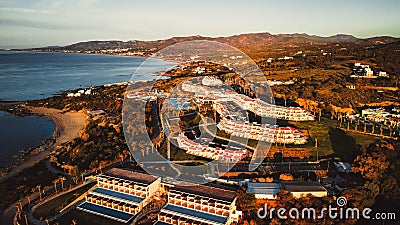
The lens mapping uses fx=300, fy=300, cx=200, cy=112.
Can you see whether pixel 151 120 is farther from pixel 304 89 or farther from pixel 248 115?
pixel 304 89

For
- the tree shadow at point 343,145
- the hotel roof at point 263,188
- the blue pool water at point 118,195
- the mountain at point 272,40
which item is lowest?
the blue pool water at point 118,195

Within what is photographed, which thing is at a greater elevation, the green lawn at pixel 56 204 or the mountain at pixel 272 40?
the mountain at pixel 272 40

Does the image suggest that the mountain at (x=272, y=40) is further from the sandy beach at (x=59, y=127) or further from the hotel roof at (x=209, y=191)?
the hotel roof at (x=209, y=191)

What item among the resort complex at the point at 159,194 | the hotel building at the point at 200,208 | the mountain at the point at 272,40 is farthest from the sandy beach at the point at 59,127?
the mountain at the point at 272,40

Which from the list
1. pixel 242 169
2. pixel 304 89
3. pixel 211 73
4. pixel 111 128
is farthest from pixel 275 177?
pixel 211 73

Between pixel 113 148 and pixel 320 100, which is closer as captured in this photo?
pixel 113 148

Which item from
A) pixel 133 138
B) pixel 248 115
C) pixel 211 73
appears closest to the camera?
pixel 133 138
